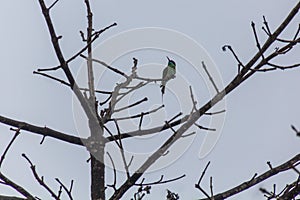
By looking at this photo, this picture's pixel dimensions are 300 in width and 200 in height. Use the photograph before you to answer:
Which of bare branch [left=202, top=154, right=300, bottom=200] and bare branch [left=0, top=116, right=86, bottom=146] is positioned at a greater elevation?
bare branch [left=0, top=116, right=86, bottom=146]

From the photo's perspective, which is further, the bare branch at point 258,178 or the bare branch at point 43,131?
the bare branch at point 43,131

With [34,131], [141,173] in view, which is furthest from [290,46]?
[34,131]

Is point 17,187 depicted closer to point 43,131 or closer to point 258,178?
point 43,131

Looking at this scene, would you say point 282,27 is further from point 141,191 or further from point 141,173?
point 141,191

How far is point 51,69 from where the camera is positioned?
3090 millimetres

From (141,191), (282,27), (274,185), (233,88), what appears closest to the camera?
Result: (282,27)

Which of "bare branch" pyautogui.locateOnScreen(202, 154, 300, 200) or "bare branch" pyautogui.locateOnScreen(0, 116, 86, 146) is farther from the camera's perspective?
"bare branch" pyautogui.locateOnScreen(0, 116, 86, 146)

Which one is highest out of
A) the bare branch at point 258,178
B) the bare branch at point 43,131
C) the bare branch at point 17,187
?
the bare branch at point 43,131

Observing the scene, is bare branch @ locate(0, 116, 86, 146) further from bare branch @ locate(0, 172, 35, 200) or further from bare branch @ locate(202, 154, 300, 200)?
bare branch @ locate(202, 154, 300, 200)

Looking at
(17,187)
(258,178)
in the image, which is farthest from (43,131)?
(258,178)

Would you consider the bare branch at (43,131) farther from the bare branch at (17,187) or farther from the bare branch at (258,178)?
the bare branch at (258,178)

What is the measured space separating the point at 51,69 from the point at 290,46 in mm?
1302

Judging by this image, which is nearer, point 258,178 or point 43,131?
point 258,178

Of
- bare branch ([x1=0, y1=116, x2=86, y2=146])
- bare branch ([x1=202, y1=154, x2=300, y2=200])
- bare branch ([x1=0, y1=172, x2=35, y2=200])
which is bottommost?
bare branch ([x1=202, y1=154, x2=300, y2=200])
